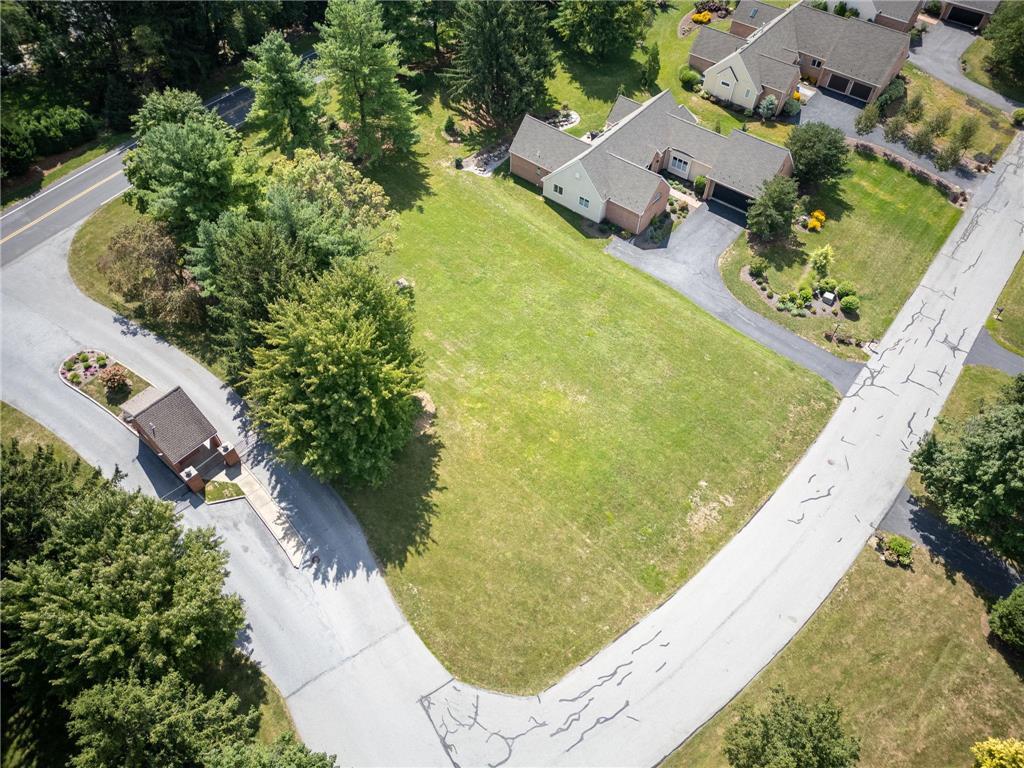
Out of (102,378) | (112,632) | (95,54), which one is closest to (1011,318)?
(112,632)

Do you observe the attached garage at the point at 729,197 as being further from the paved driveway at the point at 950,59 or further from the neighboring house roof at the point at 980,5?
the neighboring house roof at the point at 980,5

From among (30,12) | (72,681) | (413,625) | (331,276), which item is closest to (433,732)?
(413,625)

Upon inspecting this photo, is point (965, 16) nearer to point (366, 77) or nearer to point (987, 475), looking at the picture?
point (987, 475)

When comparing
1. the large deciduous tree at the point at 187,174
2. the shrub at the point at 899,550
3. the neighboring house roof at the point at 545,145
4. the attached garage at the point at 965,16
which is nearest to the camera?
the shrub at the point at 899,550

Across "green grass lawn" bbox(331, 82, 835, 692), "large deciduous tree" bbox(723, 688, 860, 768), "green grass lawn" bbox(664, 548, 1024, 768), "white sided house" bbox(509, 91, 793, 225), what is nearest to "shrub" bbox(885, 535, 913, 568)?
"green grass lawn" bbox(664, 548, 1024, 768)

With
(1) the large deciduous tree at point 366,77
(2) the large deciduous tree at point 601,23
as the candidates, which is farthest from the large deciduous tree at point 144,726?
(2) the large deciduous tree at point 601,23

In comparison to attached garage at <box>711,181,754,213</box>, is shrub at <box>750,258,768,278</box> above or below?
below

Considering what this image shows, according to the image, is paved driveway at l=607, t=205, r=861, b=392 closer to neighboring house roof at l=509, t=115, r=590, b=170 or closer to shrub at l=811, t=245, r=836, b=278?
shrub at l=811, t=245, r=836, b=278
